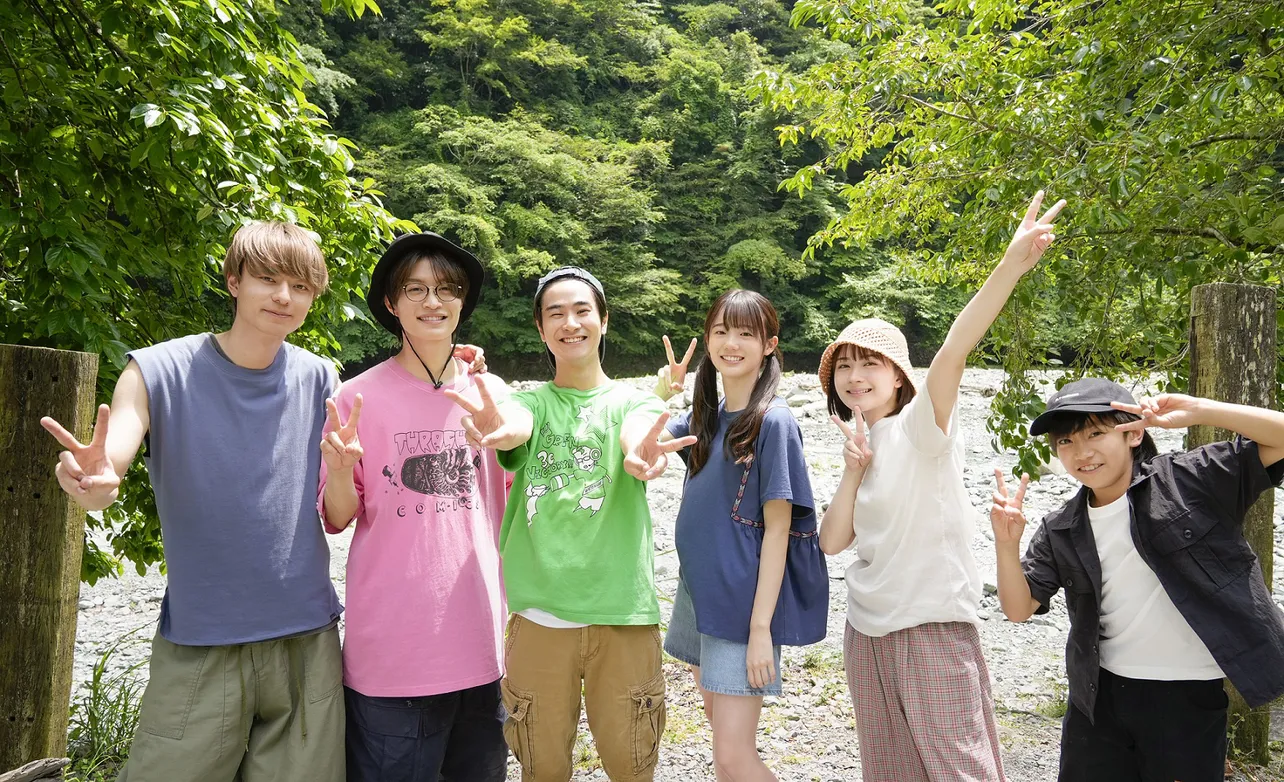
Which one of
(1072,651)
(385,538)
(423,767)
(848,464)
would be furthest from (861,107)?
(423,767)

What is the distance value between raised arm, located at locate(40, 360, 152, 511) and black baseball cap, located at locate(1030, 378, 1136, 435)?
2127 mm

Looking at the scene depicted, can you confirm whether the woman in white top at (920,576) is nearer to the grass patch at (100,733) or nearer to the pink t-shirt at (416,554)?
the pink t-shirt at (416,554)

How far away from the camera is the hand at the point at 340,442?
1825 millimetres

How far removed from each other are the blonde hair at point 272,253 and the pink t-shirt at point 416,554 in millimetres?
313

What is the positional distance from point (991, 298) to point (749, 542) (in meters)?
→ 0.87

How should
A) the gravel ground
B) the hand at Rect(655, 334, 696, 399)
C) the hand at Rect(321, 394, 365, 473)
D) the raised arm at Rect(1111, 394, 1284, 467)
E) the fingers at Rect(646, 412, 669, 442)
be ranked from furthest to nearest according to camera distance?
the gravel ground < the hand at Rect(655, 334, 696, 399) < the fingers at Rect(646, 412, 669, 442) < the hand at Rect(321, 394, 365, 473) < the raised arm at Rect(1111, 394, 1284, 467)

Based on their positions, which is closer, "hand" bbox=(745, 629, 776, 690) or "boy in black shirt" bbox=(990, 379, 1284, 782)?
"boy in black shirt" bbox=(990, 379, 1284, 782)

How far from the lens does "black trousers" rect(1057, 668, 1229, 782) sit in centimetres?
185

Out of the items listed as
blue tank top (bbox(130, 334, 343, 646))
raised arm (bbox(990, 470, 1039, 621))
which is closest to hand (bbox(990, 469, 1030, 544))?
raised arm (bbox(990, 470, 1039, 621))

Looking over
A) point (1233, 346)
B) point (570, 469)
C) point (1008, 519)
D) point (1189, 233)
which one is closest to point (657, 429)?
point (570, 469)

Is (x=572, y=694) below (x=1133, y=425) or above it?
below

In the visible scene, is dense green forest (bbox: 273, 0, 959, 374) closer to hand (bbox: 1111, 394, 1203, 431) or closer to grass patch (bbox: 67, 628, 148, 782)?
grass patch (bbox: 67, 628, 148, 782)

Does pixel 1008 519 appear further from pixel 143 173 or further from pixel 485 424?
pixel 143 173

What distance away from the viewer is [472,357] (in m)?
2.17
